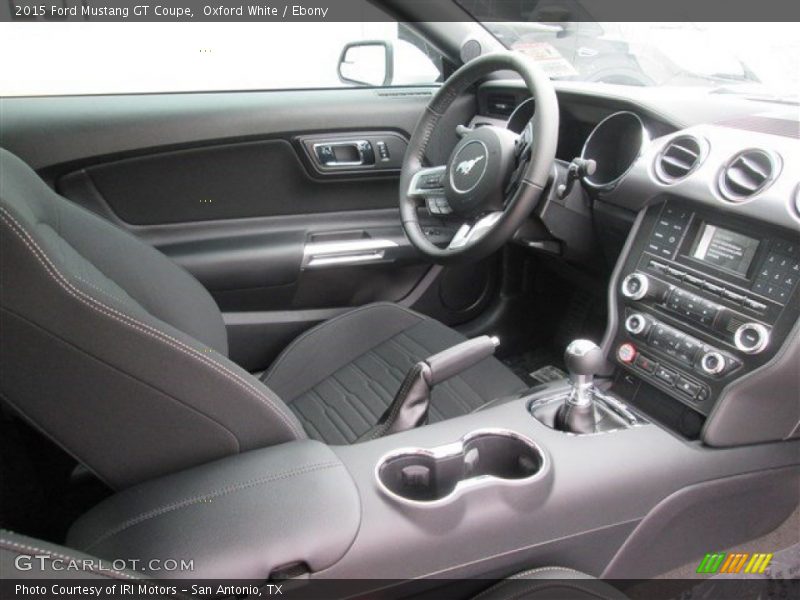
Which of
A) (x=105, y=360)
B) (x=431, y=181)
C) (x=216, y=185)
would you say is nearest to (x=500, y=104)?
(x=431, y=181)

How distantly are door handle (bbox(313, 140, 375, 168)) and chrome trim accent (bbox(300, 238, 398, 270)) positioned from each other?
21cm

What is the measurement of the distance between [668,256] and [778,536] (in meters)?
0.55

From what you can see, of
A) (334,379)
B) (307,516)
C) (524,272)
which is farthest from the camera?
(524,272)

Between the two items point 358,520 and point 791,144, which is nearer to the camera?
point 358,520

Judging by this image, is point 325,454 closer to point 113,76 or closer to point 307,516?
point 307,516

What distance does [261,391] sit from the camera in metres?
0.81

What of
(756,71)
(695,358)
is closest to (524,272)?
(756,71)

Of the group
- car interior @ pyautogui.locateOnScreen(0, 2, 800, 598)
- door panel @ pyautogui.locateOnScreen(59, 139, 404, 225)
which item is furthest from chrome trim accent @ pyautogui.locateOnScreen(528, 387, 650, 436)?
door panel @ pyautogui.locateOnScreen(59, 139, 404, 225)

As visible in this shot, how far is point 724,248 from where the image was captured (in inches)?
41.9

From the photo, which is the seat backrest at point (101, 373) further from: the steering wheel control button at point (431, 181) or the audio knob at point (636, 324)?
the steering wheel control button at point (431, 181)

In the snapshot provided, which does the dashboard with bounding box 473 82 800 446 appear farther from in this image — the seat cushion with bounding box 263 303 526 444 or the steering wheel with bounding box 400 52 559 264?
the seat cushion with bounding box 263 303 526 444

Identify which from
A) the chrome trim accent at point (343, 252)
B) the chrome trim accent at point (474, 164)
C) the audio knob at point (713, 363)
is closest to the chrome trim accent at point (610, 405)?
the audio knob at point (713, 363)

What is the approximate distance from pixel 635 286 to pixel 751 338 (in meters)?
0.24

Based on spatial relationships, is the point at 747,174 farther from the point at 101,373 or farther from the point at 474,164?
the point at 101,373
